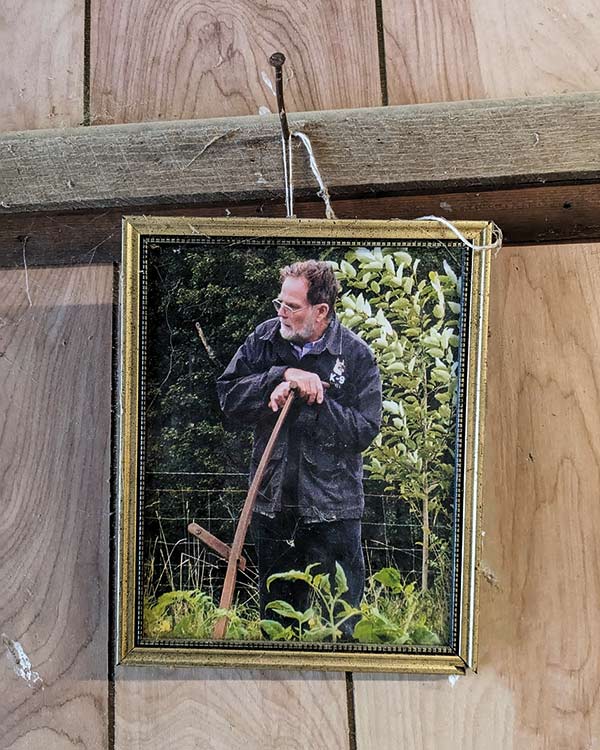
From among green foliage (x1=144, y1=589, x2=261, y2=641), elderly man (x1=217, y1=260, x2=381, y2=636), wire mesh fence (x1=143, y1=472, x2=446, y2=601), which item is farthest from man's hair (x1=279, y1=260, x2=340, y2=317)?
green foliage (x1=144, y1=589, x2=261, y2=641)

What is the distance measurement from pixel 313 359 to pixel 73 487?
26 centimetres

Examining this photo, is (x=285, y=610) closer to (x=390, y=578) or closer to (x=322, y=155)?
(x=390, y=578)

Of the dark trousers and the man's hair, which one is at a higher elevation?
the man's hair

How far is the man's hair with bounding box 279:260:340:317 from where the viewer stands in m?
0.53

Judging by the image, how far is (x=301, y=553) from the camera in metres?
0.54

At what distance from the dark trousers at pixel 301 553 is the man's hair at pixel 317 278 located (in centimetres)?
18

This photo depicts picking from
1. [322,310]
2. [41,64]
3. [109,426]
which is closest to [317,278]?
[322,310]

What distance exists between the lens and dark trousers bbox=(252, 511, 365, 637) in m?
0.54

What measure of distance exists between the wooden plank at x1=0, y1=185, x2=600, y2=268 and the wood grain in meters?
0.04

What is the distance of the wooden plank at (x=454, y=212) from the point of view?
1.90 feet

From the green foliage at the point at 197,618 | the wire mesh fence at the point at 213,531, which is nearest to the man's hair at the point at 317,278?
the wire mesh fence at the point at 213,531

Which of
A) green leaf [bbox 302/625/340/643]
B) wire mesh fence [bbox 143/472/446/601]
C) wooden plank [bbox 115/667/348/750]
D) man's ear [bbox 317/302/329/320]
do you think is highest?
man's ear [bbox 317/302/329/320]

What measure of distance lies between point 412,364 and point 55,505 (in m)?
0.35

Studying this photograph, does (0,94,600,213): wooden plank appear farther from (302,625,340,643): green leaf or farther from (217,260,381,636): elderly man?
(302,625,340,643): green leaf
